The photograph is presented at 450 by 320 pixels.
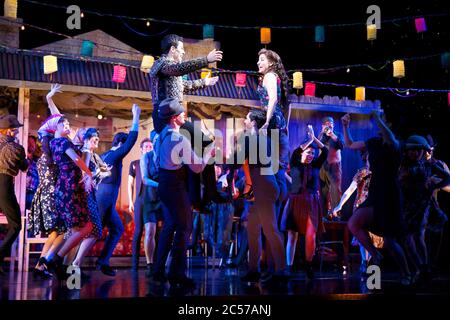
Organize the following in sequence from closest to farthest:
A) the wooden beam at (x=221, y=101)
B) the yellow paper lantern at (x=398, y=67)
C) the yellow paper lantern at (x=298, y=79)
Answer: the yellow paper lantern at (x=398, y=67) < the yellow paper lantern at (x=298, y=79) < the wooden beam at (x=221, y=101)

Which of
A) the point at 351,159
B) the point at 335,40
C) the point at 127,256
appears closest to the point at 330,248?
the point at 351,159

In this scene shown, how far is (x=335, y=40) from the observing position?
37.6ft

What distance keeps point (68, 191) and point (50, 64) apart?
3.08m

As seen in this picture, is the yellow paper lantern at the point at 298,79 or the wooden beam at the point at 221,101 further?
the wooden beam at the point at 221,101

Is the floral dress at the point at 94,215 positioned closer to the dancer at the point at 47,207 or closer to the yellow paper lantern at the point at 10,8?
the dancer at the point at 47,207

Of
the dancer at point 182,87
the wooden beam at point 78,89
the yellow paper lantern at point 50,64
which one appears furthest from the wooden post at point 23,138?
the dancer at point 182,87

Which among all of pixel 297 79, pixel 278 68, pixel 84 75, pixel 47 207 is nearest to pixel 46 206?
pixel 47 207

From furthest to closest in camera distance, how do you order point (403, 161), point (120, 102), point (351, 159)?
point (351, 159) → point (120, 102) → point (403, 161)

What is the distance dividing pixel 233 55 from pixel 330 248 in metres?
4.27

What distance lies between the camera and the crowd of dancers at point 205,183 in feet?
16.3

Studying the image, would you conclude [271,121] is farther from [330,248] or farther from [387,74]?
[387,74]

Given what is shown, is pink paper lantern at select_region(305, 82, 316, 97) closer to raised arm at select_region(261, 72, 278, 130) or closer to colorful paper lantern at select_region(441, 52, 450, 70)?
colorful paper lantern at select_region(441, 52, 450, 70)

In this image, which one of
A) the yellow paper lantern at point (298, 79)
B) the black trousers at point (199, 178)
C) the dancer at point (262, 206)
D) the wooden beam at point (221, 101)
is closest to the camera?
the black trousers at point (199, 178)

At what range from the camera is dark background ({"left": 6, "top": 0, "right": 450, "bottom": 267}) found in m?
10.2
